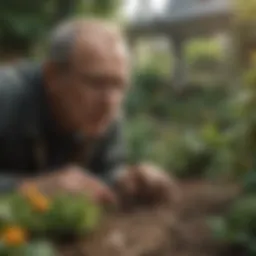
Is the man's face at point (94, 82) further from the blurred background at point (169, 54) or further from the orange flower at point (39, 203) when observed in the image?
the blurred background at point (169, 54)

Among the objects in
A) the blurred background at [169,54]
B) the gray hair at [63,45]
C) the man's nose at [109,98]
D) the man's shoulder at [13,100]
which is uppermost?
the gray hair at [63,45]

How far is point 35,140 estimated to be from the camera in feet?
4.05

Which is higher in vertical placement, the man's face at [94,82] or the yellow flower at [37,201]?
the man's face at [94,82]

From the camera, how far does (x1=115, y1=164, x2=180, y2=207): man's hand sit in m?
1.17

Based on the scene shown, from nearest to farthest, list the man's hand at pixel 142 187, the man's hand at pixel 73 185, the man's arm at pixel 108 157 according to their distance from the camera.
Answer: the man's hand at pixel 73 185
the man's hand at pixel 142 187
the man's arm at pixel 108 157

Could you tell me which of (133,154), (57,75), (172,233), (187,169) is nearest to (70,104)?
(57,75)

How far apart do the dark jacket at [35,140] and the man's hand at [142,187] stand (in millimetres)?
60

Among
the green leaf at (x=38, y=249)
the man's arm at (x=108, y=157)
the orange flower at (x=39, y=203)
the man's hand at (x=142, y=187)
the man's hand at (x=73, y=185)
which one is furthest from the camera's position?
the man's arm at (x=108, y=157)

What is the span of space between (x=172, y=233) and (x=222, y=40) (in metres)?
1.62

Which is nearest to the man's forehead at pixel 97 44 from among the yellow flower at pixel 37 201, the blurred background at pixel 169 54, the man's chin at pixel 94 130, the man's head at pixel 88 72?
the man's head at pixel 88 72

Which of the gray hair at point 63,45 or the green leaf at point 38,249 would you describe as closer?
the green leaf at point 38,249

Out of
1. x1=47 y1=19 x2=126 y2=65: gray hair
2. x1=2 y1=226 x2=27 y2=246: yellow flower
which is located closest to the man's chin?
x1=47 y1=19 x2=126 y2=65: gray hair

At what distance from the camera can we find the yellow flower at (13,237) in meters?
0.82

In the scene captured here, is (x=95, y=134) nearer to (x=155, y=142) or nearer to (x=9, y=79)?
(x=9, y=79)
